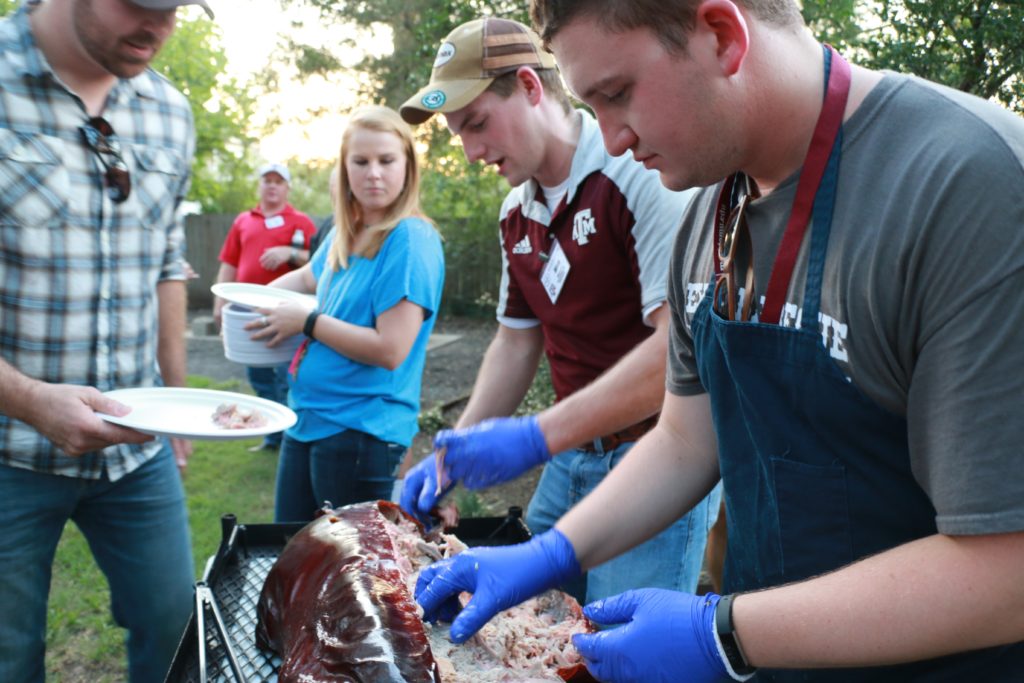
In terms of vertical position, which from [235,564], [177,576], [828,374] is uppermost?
[828,374]

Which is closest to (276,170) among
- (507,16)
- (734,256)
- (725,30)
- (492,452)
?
(507,16)

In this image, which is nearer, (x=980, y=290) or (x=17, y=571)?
(x=980, y=290)

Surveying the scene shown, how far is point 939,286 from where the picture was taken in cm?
124

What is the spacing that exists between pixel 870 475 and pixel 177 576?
8.47 ft

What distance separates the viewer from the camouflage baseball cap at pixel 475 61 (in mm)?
2752

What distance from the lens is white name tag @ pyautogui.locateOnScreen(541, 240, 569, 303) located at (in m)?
2.87

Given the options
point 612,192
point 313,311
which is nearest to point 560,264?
point 612,192

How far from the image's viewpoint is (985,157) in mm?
1231

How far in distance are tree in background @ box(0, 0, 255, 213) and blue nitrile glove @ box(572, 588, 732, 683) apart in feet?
24.5

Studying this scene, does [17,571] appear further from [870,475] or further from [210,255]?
[210,255]

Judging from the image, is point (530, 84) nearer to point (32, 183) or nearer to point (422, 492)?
point (422, 492)

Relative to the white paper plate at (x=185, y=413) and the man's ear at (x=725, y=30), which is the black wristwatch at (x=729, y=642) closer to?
the man's ear at (x=725, y=30)

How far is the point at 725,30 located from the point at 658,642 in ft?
3.88

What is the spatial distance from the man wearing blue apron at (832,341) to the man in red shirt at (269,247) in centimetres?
597
